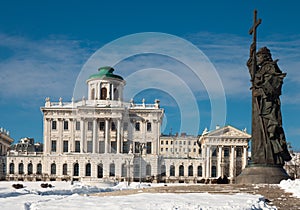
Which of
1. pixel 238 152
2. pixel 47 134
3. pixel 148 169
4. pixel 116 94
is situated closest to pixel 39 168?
pixel 47 134

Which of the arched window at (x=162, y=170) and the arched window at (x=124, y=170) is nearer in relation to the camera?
the arched window at (x=124, y=170)

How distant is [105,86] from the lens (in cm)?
9862

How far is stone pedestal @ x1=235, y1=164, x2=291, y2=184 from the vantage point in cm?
2428

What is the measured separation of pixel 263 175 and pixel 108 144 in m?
71.9

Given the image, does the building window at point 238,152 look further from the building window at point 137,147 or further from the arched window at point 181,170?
the building window at point 137,147

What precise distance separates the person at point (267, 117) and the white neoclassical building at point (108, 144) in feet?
219

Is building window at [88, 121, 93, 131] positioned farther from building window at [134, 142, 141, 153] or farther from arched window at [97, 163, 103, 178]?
building window at [134, 142, 141, 153]

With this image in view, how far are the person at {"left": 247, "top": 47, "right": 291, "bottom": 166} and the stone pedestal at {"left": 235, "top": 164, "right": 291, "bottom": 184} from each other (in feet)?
1.01

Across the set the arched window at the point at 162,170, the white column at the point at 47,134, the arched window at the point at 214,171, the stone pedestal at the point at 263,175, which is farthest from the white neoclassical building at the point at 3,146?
the stone pedestal at the point at 263,175

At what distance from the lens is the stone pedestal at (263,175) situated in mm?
24281

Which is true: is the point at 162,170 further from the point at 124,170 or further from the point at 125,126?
the point at 125,126

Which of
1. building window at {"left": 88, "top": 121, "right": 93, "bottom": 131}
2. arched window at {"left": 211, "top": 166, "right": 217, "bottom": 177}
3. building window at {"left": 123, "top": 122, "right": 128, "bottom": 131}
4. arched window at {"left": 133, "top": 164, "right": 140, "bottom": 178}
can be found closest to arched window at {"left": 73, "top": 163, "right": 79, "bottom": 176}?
building window at {"left": 88, "top": 121, "right": 93, "bottom": 131}

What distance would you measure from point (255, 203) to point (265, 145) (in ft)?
26.2

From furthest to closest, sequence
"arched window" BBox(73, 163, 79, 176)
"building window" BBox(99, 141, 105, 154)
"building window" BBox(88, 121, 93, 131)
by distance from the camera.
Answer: "building window" BBox(88, 121, 93, 131), "building window" BBox(99, 141, 105, 154), "arched window" BBox(73, 163, 79, 176)
